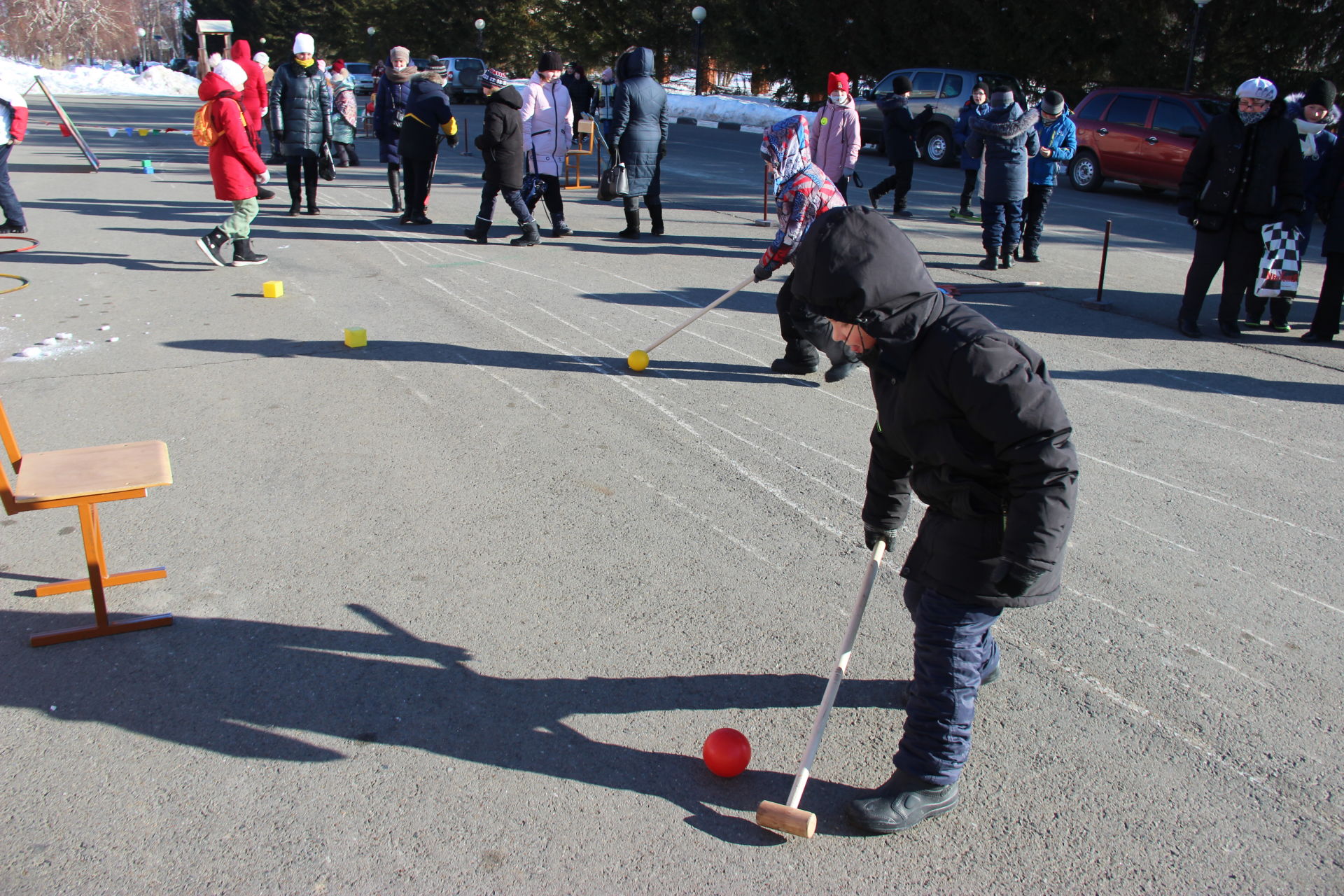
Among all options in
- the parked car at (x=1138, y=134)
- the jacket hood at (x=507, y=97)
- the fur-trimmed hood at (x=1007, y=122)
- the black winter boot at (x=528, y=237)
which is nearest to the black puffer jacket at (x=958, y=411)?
the fur-trimmed hood at (x=1007, y=122)

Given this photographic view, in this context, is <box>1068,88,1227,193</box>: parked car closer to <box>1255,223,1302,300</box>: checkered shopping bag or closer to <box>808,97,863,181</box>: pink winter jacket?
<box>808,97,863,181</box>: pink winter jacket

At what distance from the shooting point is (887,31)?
3038 cm

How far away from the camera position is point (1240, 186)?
7.34 m

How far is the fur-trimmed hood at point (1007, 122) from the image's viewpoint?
945 centimetres

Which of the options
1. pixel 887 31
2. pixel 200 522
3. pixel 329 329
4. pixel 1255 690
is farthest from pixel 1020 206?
pixel 887 31

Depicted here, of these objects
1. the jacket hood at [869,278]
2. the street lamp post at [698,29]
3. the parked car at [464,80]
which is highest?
the street lamp post at [698,29]

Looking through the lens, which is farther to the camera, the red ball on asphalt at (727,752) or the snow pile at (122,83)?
the snow pile at (122,83)

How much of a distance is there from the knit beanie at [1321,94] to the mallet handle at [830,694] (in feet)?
24.8

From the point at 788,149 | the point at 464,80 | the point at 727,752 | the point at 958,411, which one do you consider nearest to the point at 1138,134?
the point at 788,149

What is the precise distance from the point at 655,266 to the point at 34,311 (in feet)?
18.5

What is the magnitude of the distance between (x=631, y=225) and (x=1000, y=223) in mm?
4204

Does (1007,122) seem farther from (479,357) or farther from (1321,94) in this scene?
(479,357)

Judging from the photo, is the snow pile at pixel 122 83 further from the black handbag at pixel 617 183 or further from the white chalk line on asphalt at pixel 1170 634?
the white chalk line on asphalt at pixel 1170 634

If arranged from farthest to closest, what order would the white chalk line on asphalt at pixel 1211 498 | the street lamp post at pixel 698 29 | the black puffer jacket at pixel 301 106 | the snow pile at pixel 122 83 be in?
the snow pile at pixel 122 83
the street lamp post at pixel 698 29
the black puffer jacket at pixel 301 106
the white chalk line on asphalt at pixel 1211 498
